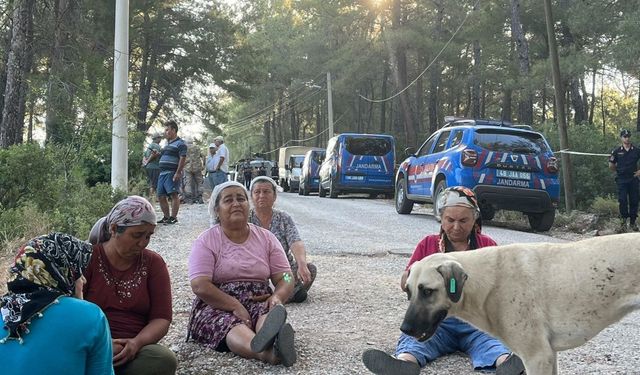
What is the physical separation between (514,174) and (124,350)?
1021 cm

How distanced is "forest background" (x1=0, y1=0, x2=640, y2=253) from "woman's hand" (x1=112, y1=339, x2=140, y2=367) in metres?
5.01

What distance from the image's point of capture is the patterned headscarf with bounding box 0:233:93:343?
2344 mm

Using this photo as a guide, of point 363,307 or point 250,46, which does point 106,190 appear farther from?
point 250,46

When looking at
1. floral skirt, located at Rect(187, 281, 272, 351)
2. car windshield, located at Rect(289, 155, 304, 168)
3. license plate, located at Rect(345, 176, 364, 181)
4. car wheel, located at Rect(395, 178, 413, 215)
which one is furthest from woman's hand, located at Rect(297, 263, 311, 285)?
car windshield, located at Rect(289, 155, 304, 168)

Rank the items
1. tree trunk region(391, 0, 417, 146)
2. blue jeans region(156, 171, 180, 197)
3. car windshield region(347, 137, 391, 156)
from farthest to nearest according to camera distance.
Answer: tree trunk region(391, 0, 417, 146) < car windshield region(347, 137, 391, 156) < blue jeans region(156, 171, 180, 197)

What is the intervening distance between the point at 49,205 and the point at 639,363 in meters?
8.11

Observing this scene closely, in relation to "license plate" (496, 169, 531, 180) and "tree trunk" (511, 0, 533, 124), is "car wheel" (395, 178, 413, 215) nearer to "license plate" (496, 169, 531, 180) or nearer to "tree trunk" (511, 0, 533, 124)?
"license plate" (496, 169, 531, 180)

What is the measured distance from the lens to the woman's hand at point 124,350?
353 cm

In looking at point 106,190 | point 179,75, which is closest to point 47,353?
point 106,190

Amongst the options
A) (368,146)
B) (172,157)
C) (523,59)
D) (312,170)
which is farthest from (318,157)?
(172,157)

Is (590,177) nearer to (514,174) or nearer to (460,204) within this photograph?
(514,174)

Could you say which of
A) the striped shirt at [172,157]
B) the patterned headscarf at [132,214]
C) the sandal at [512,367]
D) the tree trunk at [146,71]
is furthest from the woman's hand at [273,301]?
the tree trunk at [146,71]

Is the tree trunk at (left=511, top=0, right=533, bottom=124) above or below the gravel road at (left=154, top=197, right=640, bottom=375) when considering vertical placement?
above

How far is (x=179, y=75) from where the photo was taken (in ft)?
102
